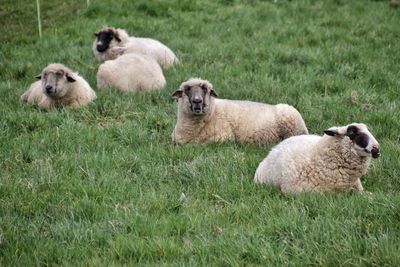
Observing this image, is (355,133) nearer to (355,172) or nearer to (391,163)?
(355,172)

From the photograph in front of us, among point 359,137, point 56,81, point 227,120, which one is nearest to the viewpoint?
point 359,137

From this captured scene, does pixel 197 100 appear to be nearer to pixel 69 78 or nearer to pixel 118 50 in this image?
pixel 69 78

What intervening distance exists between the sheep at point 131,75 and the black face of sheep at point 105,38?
1377 mm

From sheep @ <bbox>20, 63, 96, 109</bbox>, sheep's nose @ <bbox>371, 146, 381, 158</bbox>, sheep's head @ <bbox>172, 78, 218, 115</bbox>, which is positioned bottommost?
sheep @ <bbox>20, 63, 96, 109</bbox>

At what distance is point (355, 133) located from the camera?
18.0 ft

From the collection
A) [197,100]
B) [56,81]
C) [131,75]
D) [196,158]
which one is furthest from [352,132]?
[56,81]

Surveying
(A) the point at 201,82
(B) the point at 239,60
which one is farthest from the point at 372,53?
(A) the point at 201,82

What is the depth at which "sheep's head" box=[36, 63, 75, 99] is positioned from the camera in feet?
28.3

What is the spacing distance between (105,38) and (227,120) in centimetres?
447

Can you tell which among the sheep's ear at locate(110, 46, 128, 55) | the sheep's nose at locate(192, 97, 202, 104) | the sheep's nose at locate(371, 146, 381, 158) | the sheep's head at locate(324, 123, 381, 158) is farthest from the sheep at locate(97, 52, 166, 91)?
the sheep's nose at locate(371, 146, 381, 158)

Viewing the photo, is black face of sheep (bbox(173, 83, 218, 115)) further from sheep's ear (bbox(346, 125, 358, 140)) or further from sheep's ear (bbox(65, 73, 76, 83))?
sheep's ear (bbox(346, 125, 358, 140))

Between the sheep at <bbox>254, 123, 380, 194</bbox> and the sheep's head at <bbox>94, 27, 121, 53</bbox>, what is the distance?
6.15 metres

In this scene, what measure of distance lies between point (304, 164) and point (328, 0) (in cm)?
1003

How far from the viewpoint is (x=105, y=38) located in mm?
11070
